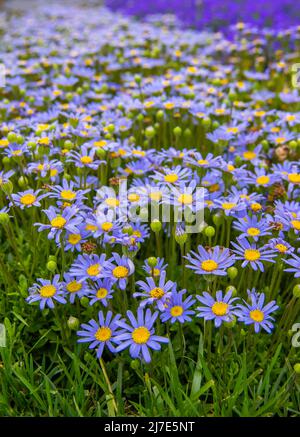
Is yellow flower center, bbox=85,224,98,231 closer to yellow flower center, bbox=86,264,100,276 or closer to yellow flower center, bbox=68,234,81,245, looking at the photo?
yellow flower center, bbox=68,234,81,245

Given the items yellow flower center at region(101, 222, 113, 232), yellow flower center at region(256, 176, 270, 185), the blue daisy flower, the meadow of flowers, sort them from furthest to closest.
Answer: yellow flower center at region(256, 176, 270, 185) < yellow flower center at region(101, 222, 113, 232) < the meadow of flowers < the blue daisy flower

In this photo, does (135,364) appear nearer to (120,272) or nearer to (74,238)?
(120,272)

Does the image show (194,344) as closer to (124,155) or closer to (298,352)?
(298,352)

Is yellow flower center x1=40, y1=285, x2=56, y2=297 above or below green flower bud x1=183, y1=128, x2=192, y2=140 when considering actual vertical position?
below

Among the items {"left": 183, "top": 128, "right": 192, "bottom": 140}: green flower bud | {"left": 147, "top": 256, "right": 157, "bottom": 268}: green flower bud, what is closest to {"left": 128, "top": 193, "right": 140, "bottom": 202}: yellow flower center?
{"left": 147, "top": 256, "right": 157, "bottom": 268}: green flower bud

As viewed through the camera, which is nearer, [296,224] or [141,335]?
[141,335]

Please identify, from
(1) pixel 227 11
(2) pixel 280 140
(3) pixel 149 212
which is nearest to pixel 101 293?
(3) pixel 149 212
